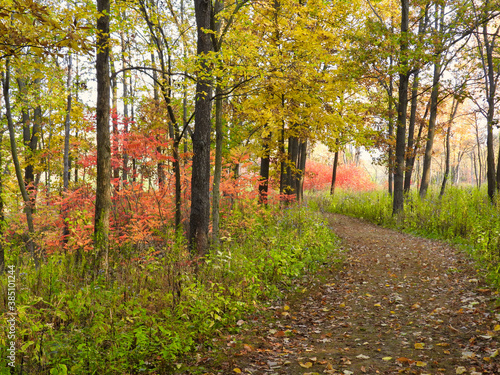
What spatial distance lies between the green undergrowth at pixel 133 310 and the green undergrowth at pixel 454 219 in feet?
12.2

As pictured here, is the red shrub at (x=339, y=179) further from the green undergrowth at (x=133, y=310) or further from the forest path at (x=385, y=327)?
the green undergrowth at (x=133, y=310)

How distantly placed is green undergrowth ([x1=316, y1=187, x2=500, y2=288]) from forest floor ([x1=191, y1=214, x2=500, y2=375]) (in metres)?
0.46

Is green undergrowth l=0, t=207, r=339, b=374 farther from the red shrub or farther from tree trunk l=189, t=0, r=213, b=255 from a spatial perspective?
the red shrub

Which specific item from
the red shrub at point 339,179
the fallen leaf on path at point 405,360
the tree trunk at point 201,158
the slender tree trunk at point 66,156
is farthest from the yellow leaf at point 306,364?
the red shrub at point 339,179

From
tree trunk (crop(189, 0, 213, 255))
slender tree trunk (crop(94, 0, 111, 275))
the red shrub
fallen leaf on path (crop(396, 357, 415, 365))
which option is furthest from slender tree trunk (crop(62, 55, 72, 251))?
the red shrub

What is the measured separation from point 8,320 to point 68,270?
181 centimetres

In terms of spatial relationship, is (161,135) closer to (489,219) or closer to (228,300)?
(228,300)

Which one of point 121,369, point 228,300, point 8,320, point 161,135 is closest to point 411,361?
point 228,300

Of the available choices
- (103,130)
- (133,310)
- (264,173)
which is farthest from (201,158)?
(264,173)

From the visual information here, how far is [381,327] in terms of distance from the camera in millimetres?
4441

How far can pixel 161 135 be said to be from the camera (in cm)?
920

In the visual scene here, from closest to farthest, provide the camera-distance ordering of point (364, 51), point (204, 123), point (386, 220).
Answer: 1. point (204, 123)
2. point (364, 51)
3. point (386, 220)

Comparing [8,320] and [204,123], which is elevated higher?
[204,123]

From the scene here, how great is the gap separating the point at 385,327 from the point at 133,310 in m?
3.30
